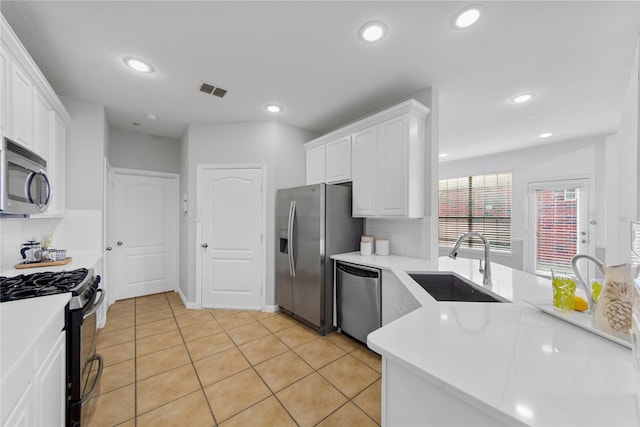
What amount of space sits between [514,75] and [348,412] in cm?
313

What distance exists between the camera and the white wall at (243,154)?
3.39 m

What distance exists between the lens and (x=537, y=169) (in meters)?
4.57

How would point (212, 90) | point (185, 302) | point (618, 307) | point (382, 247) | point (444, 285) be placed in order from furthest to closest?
1. point (185, 302)
2. point (382, 247)
3. point (212, 90)
4. point (444, 285)
5. point (618, 307)

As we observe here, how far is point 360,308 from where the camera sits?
2.48 meters

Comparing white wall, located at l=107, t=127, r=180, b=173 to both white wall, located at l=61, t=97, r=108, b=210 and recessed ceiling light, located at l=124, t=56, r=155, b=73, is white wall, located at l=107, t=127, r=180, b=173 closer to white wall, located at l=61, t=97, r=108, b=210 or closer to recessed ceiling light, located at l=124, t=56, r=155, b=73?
white wall, located at l=61, t=97, r=108, b=210

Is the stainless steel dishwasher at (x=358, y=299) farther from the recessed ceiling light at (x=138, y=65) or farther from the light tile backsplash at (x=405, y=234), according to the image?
the recessed ceiling light at (x=138, y=65)

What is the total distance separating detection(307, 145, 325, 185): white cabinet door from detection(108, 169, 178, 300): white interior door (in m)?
2.33

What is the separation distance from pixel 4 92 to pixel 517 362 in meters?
2.84

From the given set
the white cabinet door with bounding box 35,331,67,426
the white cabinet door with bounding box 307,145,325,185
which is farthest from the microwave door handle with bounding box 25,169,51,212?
the white cabinet door with bounding box 307,145,325,185

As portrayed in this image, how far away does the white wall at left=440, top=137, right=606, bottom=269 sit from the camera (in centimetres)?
394

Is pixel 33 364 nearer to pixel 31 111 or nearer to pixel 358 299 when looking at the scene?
pixel 31 111

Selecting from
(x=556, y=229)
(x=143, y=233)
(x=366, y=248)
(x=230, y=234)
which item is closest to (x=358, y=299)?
(x=366, y=248)

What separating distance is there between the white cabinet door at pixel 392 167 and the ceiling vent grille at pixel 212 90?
1.69 metres

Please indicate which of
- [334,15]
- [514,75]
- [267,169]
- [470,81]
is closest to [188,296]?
[267,169]
